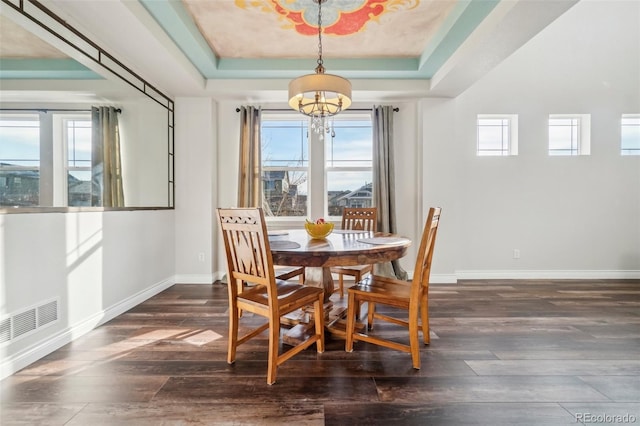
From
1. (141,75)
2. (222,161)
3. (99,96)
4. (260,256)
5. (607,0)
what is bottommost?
(260,256)

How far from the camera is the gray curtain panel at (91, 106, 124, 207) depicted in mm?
2367

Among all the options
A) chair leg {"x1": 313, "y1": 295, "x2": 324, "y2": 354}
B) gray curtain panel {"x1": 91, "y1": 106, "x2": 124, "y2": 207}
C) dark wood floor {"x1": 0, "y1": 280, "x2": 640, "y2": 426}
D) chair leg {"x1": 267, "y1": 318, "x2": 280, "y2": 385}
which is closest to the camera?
dark wood floor {"x1": 0, "y1": 280, "x2": 640, "y2": 426}

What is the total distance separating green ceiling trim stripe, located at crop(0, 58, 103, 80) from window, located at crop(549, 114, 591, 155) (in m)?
5.42

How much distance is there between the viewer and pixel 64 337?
6.68 feet

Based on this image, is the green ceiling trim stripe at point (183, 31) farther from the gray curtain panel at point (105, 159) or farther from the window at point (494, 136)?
the window at point (494, 136)

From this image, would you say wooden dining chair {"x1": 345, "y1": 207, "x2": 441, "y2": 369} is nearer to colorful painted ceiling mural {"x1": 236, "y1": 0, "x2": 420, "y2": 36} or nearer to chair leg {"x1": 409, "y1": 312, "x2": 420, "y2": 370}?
chair leg {"x1": 409, "y1": 312, "x2": 420, "y2": 370}

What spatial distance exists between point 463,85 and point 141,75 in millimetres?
3639

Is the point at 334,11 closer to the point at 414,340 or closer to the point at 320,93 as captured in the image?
the point at 320,93

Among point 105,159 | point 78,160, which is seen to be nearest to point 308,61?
point 105,159

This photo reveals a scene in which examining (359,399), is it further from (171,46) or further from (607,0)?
(607,0)

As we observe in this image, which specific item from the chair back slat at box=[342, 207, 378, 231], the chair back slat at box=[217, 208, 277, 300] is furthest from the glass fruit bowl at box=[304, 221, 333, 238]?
the chair back slat at box=[342, 207, 378, 231]

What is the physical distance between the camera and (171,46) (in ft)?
8.66

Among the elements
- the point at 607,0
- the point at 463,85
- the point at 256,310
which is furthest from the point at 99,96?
the point at 607,0

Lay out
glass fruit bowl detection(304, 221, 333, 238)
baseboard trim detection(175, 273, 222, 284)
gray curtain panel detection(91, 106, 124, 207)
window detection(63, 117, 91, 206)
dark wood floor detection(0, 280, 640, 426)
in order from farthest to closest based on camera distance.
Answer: baseboard trim detection(175, 273, 222, 284), gray curtain panel detection(91, 106, 124, 207), glass fruit bowl detection(304, 221, 333, 238), window detection(63, 117, 91, 206), dark wood floor detection(0, 280, 640, 426)
